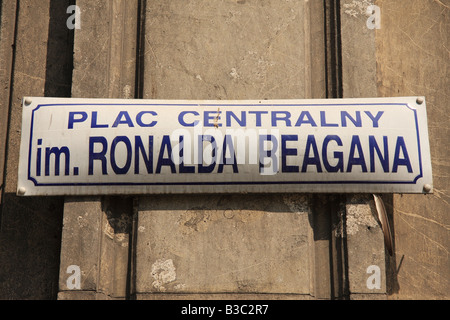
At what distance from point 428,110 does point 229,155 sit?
139 cm

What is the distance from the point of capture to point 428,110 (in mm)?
3785

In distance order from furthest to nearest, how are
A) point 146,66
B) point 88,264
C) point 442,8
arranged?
point 442,8
point 146,66
point 88,264

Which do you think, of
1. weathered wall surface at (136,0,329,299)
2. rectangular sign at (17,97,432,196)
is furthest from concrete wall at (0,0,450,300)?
rectangular sign at (17,97,432,196)

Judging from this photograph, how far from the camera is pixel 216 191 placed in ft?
11.1

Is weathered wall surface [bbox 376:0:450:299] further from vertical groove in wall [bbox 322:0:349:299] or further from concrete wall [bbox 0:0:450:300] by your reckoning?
vertical groove in wall [bbox 322:0:349:299]

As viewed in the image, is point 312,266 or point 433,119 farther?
point 433,119

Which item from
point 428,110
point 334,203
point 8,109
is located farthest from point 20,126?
point 428,110

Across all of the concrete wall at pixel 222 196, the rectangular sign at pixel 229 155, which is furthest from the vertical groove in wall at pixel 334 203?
the rectangular sign at pixel 229 155

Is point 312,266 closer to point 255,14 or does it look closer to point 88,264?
point 88,264

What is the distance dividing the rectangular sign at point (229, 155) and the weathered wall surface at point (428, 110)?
0.38m

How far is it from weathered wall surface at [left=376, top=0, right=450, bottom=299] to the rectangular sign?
38cm

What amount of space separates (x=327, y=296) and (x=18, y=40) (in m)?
2.54

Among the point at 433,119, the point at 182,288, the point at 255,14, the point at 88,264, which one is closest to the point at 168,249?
the point at 182,288

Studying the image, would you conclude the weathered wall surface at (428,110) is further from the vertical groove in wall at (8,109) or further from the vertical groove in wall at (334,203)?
the vertical groove in wall at (8,109)
